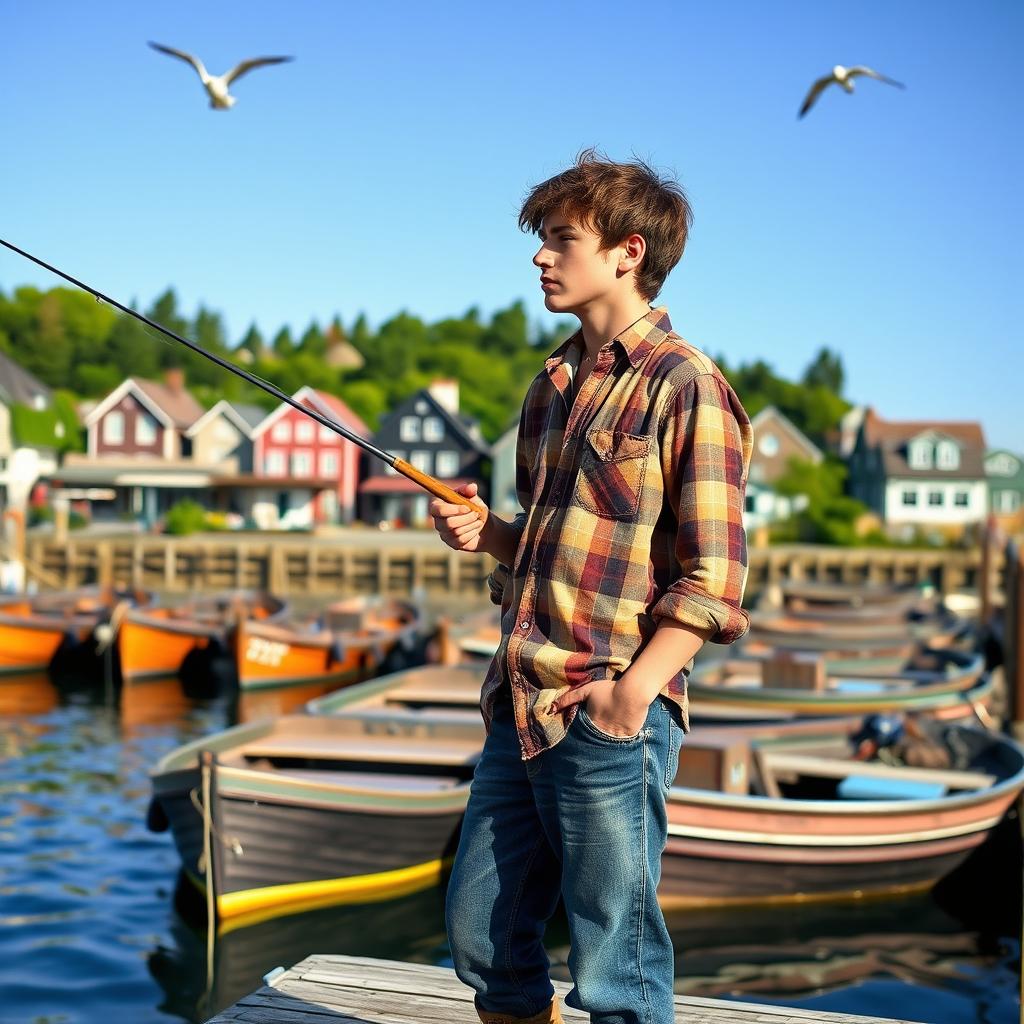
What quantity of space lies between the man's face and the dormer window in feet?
198

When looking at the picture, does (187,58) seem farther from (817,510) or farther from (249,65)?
(817,510)

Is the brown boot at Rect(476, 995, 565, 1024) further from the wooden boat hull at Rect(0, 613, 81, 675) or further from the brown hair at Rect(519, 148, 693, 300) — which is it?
the wooden boat hull at Rect(0, 613, 81, 675)

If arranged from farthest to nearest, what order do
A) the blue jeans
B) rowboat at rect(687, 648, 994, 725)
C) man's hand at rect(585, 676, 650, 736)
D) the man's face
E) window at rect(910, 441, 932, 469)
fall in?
1. window at rect(910, 441, 932, 469)
2. rowboat at rect(687, 648, 994, 725)
3. the man's face
4. the blue jeans
5. man's hand at rect(585, 676, 650, 736)

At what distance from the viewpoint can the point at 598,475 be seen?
278cm

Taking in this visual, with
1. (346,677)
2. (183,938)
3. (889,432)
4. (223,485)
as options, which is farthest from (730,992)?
(889,432)

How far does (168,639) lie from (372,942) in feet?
50.1

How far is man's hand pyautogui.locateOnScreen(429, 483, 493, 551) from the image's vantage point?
2.94 meters

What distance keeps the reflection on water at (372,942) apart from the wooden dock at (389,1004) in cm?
395

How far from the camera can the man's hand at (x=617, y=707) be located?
2609 millimetres

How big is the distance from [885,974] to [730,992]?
1.19m

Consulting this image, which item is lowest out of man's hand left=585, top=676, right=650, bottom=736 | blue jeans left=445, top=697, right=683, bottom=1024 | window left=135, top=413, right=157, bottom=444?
blue jeans left=445, top=697, right=683, bottom=1024

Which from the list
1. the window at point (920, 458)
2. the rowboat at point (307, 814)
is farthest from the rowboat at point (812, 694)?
the window at point (920, 458)

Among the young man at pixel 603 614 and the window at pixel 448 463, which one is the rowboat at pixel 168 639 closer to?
the young man at pixel 603 614

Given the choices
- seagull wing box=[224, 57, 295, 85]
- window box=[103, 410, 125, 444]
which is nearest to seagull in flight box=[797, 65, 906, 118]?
seagull wing box=[224, 57, 295, 85]
